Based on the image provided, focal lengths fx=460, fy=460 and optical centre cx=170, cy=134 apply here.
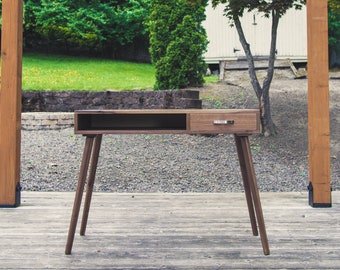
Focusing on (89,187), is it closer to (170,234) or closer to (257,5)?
(170,234)

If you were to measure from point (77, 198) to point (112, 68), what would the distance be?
11.3m

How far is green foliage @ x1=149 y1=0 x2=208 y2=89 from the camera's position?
8500 millimetres

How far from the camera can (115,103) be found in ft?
25.7

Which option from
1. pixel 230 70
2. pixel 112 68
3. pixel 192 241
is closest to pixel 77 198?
pixel 192 241

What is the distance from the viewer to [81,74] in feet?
39.4

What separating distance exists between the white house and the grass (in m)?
1.98

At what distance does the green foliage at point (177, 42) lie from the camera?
850 cm

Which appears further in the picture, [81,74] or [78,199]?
[81,74]

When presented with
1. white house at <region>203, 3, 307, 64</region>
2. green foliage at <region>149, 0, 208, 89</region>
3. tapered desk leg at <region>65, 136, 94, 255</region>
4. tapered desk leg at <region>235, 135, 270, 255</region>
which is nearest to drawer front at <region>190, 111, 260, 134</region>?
tapered desk leg at <region>235, 135, 270, 255</region>

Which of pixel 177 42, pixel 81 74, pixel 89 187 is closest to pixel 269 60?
pixel 177 42

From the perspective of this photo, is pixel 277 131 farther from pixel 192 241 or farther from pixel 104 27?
pixel 104 27

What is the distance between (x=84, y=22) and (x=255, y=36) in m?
5.70

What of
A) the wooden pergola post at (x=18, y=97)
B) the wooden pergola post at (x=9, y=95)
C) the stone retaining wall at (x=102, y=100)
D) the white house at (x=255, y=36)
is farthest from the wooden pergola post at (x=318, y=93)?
the white house at (x=255, y=36)

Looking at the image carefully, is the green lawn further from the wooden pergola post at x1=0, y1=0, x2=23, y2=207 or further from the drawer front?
the drawer front
